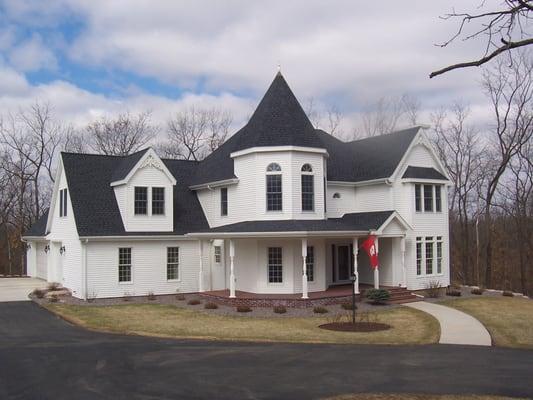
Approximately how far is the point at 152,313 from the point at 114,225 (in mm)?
6439

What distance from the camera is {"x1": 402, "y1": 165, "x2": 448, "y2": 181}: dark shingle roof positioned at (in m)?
29.0

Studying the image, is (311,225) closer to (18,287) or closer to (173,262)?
(173,262)

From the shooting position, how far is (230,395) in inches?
405

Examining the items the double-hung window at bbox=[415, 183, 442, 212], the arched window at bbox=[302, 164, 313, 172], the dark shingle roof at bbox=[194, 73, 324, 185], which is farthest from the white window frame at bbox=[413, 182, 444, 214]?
the dark shingle roof at bbox=[194, 73, 324, 185]

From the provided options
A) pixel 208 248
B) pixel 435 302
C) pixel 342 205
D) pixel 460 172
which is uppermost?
pixel 460 172

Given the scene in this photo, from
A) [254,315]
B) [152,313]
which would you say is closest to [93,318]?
[152,313]

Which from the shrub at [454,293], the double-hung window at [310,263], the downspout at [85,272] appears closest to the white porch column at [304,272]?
the double-hung window at [310,263]

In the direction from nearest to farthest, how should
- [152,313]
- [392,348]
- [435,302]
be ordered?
[392,348], [152,313], [435,302]

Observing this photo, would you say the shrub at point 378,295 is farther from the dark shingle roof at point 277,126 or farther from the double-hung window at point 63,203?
the double-hung window at point 63,203

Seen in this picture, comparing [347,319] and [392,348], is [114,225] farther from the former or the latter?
[392,348]

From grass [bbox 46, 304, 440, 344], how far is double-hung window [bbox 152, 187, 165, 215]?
19.8 feet

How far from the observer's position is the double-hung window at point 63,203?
2942cm

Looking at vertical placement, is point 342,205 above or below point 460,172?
below

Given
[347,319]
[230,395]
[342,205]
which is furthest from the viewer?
[342,205]
